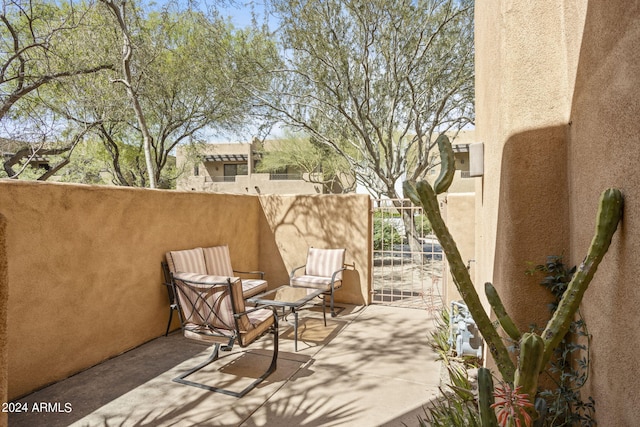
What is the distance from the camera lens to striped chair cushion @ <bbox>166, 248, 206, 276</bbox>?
4941 mm

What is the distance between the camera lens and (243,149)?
2684 centimetres

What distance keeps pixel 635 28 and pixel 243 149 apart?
2675 cm

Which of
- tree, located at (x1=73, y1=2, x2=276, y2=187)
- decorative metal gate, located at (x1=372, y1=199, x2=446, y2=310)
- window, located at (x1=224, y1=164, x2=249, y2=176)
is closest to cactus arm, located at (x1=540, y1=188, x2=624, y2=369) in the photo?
decorative metal gate, located at (x1=372, y1=199, x2=446, y2=310)

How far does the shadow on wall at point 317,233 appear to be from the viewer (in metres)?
6.71

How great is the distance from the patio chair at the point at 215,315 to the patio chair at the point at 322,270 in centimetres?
237

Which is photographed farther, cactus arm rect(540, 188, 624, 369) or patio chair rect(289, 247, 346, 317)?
patio chair rect(289, 247, 346, 317)

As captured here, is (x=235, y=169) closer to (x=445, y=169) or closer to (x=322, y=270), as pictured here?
(x=322, y=270)

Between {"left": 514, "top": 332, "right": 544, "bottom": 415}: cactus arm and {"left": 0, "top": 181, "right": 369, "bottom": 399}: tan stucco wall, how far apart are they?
10.8 feet

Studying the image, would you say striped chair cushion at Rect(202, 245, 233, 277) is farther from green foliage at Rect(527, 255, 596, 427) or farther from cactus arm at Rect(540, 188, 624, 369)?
Result: cactus arm at Rect(540, 188, 624, 369)

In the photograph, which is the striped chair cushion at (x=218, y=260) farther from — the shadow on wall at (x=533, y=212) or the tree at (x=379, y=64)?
the tree at (x=379, y=64)

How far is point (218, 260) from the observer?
5.84m

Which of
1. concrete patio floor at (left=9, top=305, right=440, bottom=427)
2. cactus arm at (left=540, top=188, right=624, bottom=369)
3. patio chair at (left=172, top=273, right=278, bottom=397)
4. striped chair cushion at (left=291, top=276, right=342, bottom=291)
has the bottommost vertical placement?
concrete patio floor at (left=9, top=305, right=440, bottom=427)

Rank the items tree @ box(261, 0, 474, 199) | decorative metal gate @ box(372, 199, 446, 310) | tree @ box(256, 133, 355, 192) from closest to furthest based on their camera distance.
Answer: decorative metal gate @ box(372, 199, 446, 310) < tree @ box(261, 0, 474, 199) < tree @ box(256, 133, 355, 192)

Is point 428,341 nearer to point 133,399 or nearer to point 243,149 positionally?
point 133,399
